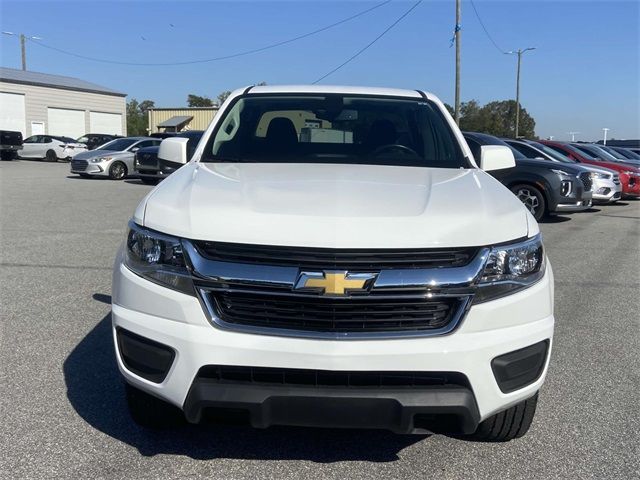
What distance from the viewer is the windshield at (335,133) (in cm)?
391

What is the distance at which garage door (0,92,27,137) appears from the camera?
4178cm

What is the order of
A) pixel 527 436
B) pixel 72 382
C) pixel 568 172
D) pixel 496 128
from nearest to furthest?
pixel 527 436
pixel 72 382
pixel 568 172
pixel 496 128

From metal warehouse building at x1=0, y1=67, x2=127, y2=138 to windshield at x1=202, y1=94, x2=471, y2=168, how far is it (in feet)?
142

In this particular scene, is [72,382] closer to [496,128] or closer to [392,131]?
[392,131]

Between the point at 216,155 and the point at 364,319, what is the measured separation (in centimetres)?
187

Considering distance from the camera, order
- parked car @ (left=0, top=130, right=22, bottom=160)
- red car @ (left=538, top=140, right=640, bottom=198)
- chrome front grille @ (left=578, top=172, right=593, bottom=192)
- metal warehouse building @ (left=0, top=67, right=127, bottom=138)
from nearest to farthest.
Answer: chrome front grille @ (left=578, top=172, right=593, bottom=192) < red car @ (left=538, top=140, right=640, bottom=198) < parked car @ (left=0, top=130, right=22, bottom=160) < metal warehouse building @ (left=0, top=67, right=127, bottom=138)

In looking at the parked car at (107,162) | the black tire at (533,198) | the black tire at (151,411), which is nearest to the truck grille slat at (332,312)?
the black tire at (151,411)

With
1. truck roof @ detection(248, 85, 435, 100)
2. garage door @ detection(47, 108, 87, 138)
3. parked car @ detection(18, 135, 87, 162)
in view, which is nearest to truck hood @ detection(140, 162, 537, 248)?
truck roof @ detection(248, 85, 435, 100)

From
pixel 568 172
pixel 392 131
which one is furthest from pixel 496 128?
pixel 392 131

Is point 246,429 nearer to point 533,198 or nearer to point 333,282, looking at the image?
point 333,282

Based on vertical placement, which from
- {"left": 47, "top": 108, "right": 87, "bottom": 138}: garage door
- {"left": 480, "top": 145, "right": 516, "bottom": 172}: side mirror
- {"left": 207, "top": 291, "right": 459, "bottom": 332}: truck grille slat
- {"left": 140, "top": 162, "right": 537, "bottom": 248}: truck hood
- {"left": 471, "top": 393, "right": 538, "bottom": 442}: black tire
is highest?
{"left": 47, "top": 108, "right": 87, "bottom": 138}: garage door

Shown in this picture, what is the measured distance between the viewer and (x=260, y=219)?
2.53 meters

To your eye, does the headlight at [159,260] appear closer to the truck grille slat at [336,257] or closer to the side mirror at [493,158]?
the truck grille slat at [336,257]

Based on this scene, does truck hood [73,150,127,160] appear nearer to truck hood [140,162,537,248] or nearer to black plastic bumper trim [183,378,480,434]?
truck hood [140,162,537,248]
